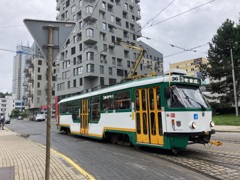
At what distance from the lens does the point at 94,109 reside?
14.6m

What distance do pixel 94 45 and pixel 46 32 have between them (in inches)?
2080

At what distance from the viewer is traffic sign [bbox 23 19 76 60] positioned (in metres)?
4.88

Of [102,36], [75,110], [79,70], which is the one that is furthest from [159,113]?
[102,36]

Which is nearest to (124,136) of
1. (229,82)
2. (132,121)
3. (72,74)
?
(132,121)

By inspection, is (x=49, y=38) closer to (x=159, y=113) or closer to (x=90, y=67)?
(x=159, y=113)

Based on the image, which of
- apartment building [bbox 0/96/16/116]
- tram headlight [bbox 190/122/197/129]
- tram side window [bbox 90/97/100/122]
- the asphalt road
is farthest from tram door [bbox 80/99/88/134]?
apartment building [bbox 0/96/16/116]

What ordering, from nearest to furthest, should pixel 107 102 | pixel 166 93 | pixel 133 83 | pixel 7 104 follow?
pixel 166 93
pixel 133 83
pixel 107 102
pixel 7 104

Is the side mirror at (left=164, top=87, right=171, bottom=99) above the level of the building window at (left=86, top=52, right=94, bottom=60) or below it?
below

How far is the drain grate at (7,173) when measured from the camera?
647 centimetres

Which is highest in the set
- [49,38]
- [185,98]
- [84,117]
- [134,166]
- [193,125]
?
[49,38]

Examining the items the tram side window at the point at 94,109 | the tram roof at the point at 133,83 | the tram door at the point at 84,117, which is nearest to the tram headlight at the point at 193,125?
the tram roof at the point at 133,83

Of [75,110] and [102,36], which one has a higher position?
[102,36]

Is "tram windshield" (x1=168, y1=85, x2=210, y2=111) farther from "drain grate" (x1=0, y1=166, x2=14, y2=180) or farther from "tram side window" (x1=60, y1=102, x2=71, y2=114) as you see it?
"tram side window" (x1=60, y1=102, x2=71, y2=114)

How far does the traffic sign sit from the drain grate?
3.38 metres
